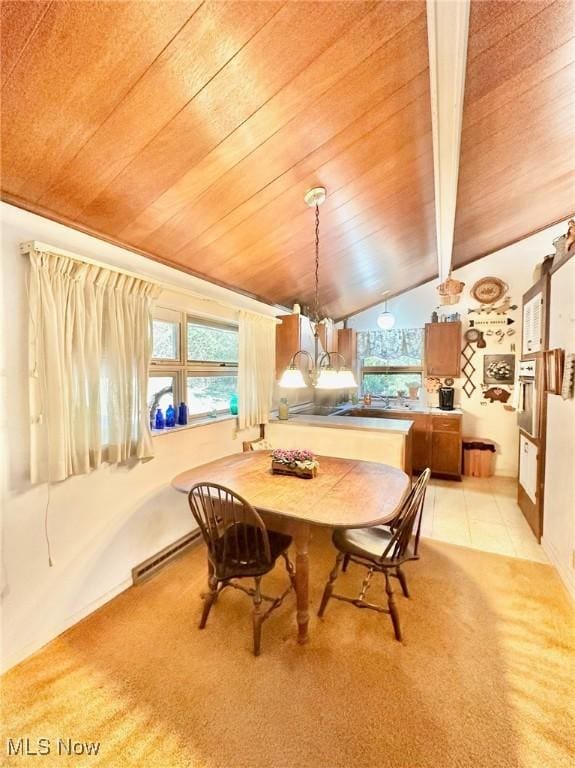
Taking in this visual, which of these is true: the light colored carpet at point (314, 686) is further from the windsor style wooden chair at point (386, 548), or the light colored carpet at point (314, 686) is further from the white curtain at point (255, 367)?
the white curtain at point (255, 367)

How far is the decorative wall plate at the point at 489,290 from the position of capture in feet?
14.5

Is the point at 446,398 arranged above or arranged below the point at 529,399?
below

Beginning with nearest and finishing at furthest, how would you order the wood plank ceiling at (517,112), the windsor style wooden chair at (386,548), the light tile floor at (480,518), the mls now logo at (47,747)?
1. the mls now logo at (47,747)
2. the wood plank ceiling at (517,112)
3. the windsor style wooden chair at (386,548)
4. the light tile floor at (480,518)

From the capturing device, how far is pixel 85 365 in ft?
5.89

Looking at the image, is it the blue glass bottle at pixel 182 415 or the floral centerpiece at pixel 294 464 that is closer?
the floral centerpiece at pixel 294 464

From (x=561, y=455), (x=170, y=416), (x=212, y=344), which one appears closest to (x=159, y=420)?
(x=170, y=416)

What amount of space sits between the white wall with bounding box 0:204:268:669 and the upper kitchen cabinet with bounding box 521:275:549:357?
10.0 feet

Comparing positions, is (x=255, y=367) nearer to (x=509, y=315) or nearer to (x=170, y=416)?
(x=170, y=416)

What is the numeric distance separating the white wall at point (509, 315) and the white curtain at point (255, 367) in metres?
2.79

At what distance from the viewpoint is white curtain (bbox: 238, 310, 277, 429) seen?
312cm

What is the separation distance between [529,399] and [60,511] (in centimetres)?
383

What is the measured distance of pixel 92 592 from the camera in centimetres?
194

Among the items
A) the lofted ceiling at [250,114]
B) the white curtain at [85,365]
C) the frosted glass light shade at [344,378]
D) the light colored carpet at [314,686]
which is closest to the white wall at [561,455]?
the light colored carpet at [314,686]

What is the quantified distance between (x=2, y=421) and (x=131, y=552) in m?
1.21
